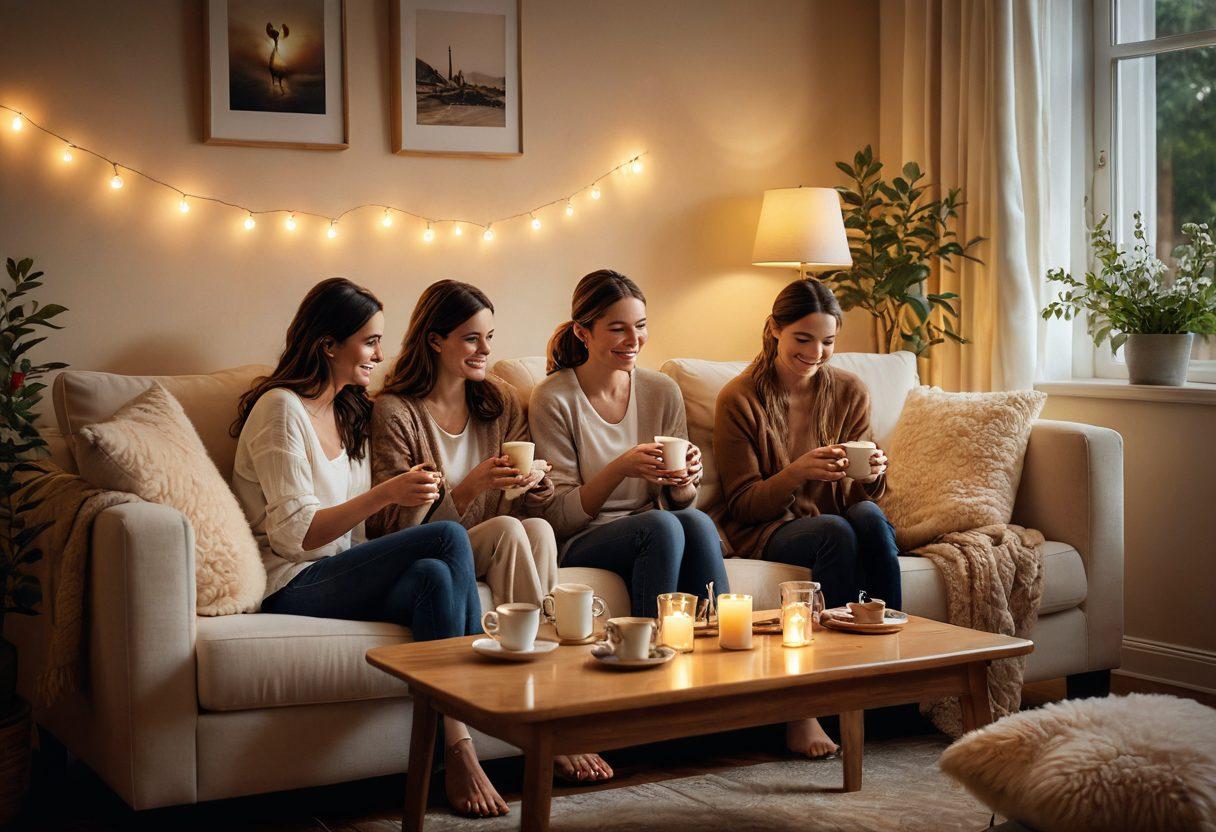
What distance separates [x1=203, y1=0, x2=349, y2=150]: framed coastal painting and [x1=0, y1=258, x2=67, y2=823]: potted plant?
2.41 feet

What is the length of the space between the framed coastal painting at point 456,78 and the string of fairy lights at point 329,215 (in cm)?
19

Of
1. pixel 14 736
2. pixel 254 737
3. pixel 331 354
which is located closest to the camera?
pixel 254 737

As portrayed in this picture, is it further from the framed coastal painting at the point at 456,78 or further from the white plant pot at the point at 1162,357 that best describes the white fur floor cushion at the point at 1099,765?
the framed coastal painting at the point at 456,78

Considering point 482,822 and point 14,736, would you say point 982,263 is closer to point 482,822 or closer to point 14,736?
point 482,822

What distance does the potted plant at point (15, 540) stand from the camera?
2586 millimetres

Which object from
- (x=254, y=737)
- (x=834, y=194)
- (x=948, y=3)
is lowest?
(x=254, y=737)

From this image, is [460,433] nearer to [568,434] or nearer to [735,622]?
[568,434]

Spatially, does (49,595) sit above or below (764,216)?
below

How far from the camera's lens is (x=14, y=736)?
8.50 ft

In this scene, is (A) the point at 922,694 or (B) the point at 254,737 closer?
(A) the point at 922,694

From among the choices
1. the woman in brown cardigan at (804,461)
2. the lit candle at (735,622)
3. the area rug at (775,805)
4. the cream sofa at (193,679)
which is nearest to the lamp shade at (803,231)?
the woman in brown cardigan at (804,461)

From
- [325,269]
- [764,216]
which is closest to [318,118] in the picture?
[325,269]

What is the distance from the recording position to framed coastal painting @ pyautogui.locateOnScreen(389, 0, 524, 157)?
3588 millimetres

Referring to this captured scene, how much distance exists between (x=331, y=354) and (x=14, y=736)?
1009mm
